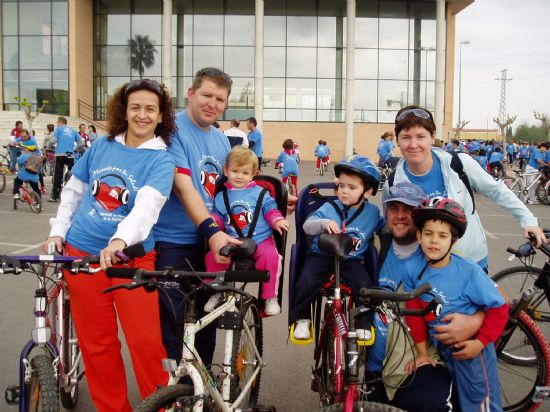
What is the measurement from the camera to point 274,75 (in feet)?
132

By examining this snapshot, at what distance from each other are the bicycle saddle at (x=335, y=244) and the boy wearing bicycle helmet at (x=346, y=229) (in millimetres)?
375

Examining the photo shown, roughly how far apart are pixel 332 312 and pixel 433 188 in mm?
990

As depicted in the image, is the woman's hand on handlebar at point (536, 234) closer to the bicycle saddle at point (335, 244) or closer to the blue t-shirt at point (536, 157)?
the bicycle saddle at point (335, 244)

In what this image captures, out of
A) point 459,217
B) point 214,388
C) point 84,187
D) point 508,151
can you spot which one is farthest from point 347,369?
point 508,151

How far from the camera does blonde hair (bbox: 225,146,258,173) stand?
3.42 metres

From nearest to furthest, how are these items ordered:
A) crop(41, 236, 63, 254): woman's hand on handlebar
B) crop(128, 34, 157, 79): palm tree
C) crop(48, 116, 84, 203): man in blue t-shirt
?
1. crop(41, 236, 63, 254): woman's hand on handlebar
2. crop(48, 116, 84, 203): man in blue t-shirt
3. crop(128, 34, 157, 79): palm tree

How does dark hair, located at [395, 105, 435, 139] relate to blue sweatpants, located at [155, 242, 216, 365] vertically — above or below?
above

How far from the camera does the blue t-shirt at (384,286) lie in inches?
117

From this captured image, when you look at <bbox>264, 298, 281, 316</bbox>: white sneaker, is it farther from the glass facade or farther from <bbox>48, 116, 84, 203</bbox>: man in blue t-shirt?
the glass facade

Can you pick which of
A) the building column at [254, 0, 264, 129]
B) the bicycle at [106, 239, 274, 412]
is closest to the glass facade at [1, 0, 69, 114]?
the building column at [254, 0, 264, 129]

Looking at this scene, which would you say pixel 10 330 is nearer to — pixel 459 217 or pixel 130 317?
pixel 130 317

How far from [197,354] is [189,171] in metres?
1.22

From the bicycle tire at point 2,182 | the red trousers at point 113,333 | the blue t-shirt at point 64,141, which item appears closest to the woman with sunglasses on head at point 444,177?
the red trousers at point 113,333

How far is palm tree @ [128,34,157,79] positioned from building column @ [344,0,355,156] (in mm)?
13812
